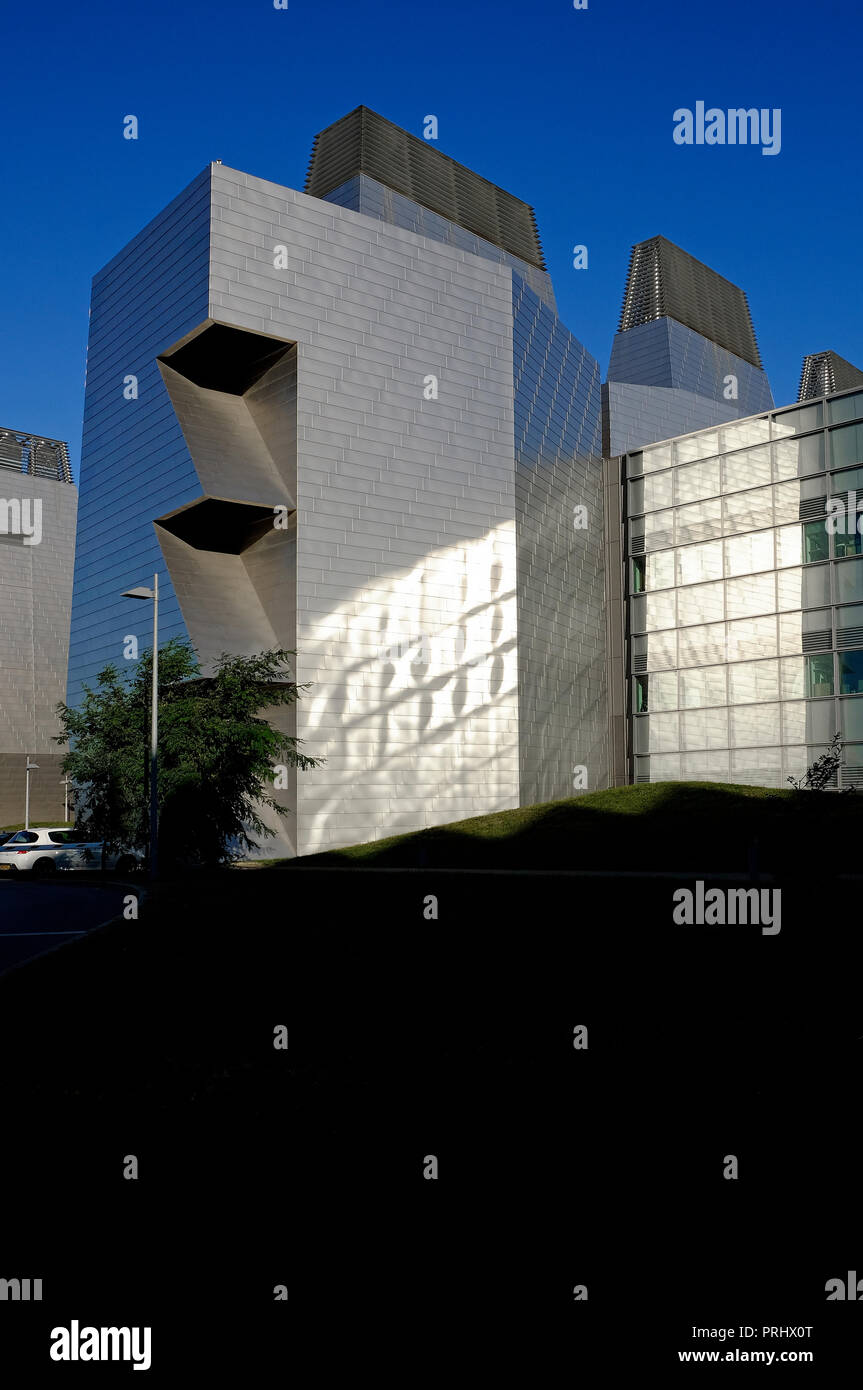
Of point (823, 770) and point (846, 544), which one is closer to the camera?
point (823, 770)

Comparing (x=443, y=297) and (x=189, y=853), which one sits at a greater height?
(x=443, y=297)

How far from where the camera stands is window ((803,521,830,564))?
1485 inches

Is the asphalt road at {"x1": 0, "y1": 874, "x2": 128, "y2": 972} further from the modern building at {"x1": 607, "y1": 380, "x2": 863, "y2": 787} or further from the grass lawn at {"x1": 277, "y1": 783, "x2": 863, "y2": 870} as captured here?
the modern building at {"x1": 607, "y1": 380, "x2": 863, "y2": 787}

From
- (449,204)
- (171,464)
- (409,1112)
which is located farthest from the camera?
(449,204)

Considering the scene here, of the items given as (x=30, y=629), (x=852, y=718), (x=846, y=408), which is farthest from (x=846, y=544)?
(x=30, y=629)

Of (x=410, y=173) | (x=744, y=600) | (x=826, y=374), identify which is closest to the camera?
(x=744, y=600)

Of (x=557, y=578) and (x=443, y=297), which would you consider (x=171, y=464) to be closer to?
(x=443, y=297)

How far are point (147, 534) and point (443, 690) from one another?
11.9 meters

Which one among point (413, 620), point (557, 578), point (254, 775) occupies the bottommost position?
point (254, 775)

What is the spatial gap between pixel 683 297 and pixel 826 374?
26893 mm

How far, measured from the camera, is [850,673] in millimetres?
36781

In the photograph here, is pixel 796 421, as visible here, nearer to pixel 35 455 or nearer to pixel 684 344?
pixel 684 344

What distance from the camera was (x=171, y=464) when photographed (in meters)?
37.7
